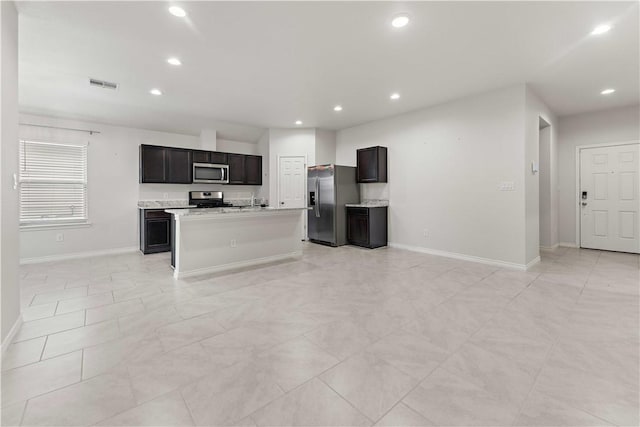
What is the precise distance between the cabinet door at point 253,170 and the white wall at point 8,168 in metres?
4.76

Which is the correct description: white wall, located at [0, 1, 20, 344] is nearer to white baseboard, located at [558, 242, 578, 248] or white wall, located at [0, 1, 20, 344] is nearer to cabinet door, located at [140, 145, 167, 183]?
cabinet door, located at [140, 145, 167, 183]

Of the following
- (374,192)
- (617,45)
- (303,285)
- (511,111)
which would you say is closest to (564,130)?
(511,111)

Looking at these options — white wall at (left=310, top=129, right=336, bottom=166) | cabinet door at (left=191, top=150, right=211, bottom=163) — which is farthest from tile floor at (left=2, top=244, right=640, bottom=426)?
white wall at (left=310, top=129, right=336, bottom=166)

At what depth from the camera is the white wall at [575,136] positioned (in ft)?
17.2

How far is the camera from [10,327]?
86.7 inches

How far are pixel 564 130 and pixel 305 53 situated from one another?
5.98m

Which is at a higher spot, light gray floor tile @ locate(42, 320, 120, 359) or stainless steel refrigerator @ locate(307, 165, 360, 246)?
stainless steel refrigerator @ locate(307, 165, 360, 246)

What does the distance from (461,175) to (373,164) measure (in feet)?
5.80

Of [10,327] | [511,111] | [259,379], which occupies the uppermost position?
[511,111]

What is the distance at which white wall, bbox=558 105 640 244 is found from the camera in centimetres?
525

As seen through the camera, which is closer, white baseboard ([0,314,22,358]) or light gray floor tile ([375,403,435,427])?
light gray floor tile ([375,403,435,427])

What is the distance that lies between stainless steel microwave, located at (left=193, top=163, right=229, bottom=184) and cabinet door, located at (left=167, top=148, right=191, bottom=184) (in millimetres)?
162

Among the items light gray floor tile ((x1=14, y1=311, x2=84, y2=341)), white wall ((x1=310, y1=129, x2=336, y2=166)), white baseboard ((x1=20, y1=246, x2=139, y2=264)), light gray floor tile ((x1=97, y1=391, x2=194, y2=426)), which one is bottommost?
light gray floor tile ((x1=97, y1=391, x2=194, y2=426))

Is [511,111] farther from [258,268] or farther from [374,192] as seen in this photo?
[258,268]
